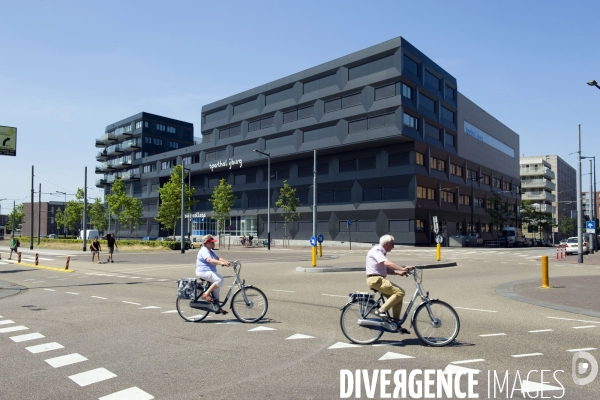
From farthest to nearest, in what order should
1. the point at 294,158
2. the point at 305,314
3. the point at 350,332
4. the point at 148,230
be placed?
the point at 148,230 < the point at 294,158 < the point at 305,314 < the point at 350,332

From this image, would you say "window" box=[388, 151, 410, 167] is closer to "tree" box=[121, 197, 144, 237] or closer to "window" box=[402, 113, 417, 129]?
"window" box=[402, 113, 417, 129]

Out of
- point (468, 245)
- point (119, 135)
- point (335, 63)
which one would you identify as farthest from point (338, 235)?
point (119, 135)

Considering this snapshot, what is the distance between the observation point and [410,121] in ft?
188

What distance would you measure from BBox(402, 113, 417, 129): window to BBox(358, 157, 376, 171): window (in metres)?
6.10

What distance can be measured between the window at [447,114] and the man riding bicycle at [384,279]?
6098 centimetres

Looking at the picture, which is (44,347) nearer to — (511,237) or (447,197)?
(447,197)

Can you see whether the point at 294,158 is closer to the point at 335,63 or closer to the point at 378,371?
the point at 335,63

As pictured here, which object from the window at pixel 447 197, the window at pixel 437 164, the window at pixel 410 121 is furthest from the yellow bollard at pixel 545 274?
the window at pixel 447 197

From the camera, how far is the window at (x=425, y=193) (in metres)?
57.7

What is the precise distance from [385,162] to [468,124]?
20205mm

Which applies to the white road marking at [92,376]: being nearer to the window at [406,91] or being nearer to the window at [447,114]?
the window at [406,91]

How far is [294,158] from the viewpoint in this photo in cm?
6788

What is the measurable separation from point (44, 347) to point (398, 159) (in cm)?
5375

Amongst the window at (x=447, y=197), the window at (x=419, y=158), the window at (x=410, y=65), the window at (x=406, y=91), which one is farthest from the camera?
the window at (x=447, y=197)
